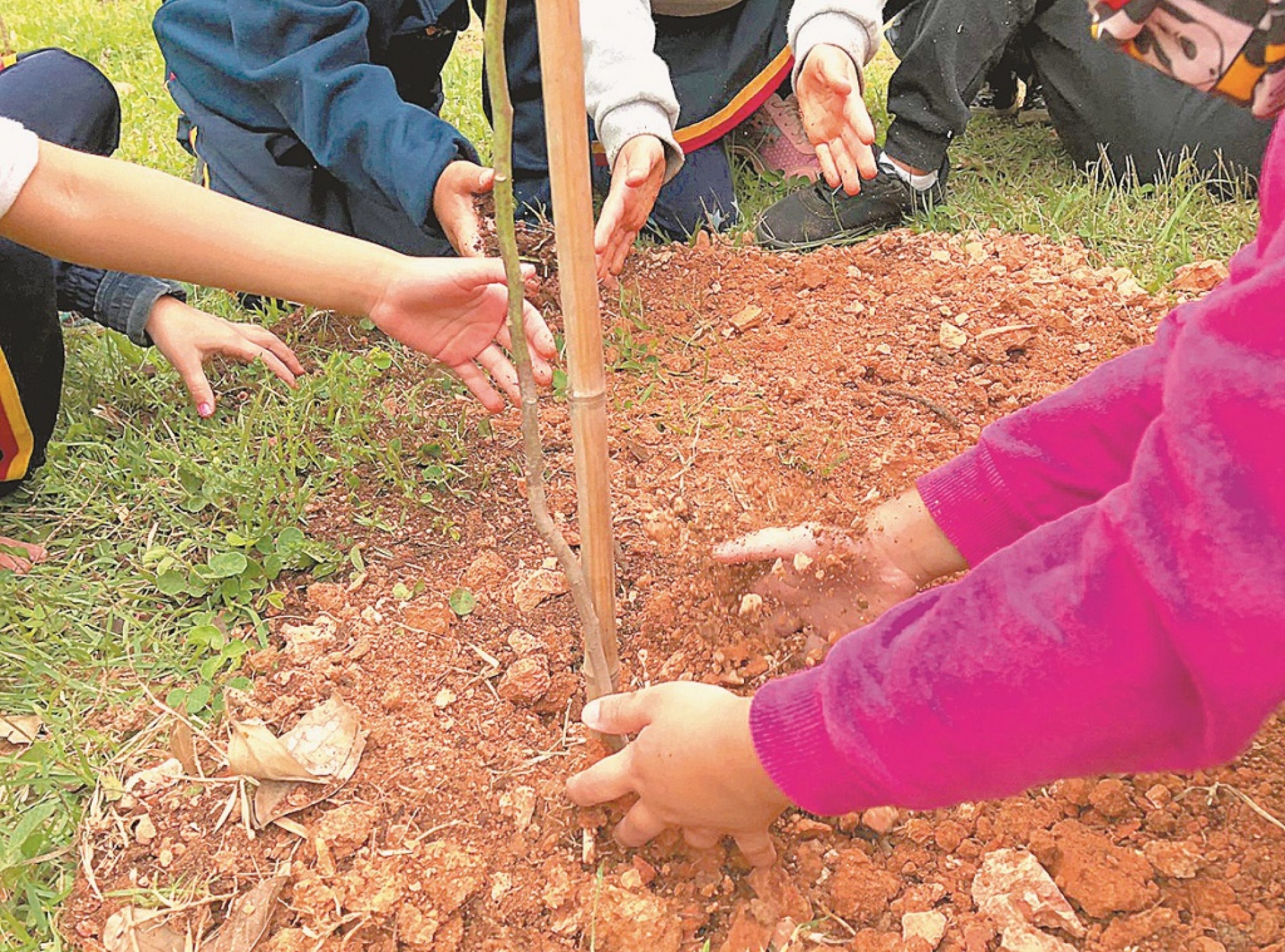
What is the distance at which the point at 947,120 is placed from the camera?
6.64 feet

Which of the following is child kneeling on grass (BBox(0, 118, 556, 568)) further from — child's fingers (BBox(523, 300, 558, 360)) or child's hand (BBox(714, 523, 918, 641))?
child's hand (BBox(714, 523, 918, 641))

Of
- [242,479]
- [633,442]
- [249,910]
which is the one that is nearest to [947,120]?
[633,442]

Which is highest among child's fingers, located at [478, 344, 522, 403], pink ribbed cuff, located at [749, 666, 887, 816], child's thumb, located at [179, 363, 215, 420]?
pink ribbed cuff, located at [749, 666, 887, 816]

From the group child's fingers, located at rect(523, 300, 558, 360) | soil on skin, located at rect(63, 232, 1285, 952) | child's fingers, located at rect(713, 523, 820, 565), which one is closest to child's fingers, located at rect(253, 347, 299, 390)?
soil on skin, located at rect(63, 232, 1285, 952)

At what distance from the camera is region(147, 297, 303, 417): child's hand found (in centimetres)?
156

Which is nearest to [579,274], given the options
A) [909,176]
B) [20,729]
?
[20,729]

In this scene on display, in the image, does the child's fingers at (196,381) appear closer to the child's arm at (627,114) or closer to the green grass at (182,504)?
the green grass at (182,504)

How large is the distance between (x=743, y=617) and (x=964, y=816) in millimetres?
314

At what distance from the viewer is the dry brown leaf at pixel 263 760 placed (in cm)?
104

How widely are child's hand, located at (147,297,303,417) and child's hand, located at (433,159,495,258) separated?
317 millimetres

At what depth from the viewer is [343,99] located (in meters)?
1.74

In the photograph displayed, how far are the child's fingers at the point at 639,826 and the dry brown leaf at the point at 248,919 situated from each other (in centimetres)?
31

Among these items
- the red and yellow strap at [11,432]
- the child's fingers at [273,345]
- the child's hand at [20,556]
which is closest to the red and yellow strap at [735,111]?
the child's fingers at [273,345]

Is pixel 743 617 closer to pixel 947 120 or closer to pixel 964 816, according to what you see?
pixel 964 816
